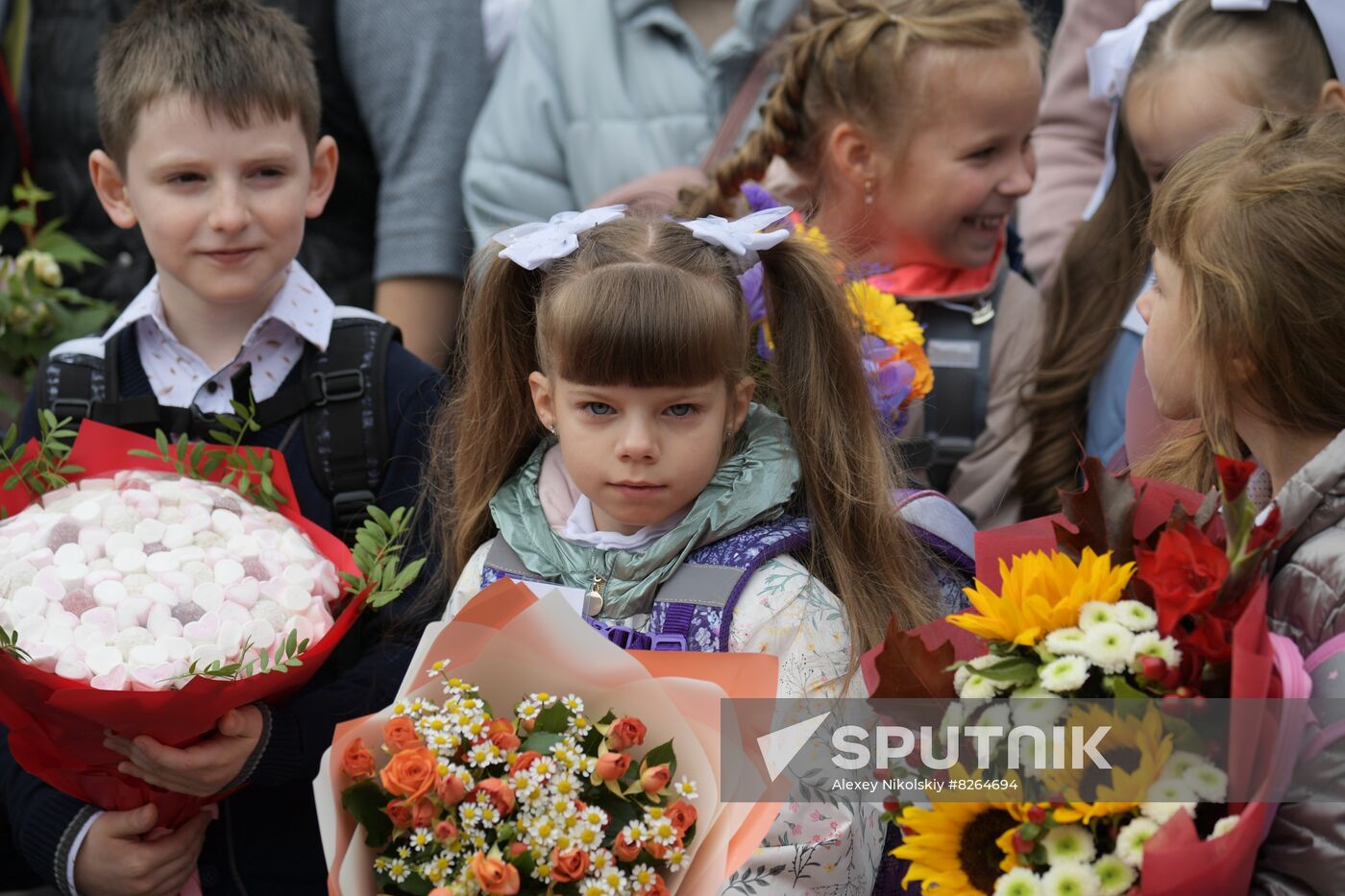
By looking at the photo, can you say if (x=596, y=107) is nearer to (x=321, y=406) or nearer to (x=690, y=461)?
(x=321, y=406)

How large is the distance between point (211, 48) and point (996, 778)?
212 centimetres

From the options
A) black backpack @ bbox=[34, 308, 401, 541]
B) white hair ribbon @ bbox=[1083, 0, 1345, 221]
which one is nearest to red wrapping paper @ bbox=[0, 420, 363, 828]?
black backpack @ bbox=[34, 308, 401, 541]

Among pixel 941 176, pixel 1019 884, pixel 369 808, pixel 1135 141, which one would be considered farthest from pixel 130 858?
pixel 1135 141

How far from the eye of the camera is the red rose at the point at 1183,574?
1800 millimetres

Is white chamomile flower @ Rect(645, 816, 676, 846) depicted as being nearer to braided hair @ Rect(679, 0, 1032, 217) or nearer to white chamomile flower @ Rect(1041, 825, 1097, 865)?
white chamomile flower @ Rect(1041, 825, 1097, 865)

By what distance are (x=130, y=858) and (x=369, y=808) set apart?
2.64 ft

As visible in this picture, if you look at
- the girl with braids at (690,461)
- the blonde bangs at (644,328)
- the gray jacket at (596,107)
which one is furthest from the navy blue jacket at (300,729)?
the gray jacket at (596,107)

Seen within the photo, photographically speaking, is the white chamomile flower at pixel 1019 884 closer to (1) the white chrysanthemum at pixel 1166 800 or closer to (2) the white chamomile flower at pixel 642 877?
(1) the white chrysanthemum at pixel 1166 800

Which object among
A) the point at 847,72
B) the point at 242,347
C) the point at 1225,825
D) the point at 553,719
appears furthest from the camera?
the point at 847,72

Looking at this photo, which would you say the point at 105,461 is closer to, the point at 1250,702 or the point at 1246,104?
the point at 1250,702

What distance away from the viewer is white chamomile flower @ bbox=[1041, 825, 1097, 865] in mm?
1803

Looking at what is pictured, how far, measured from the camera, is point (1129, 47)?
3.39 meters

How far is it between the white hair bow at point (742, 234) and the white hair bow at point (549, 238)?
0.15 meters

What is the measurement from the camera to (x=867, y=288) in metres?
2.99
